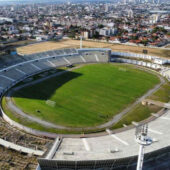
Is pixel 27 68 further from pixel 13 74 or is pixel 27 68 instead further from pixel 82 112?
pixel 82 112

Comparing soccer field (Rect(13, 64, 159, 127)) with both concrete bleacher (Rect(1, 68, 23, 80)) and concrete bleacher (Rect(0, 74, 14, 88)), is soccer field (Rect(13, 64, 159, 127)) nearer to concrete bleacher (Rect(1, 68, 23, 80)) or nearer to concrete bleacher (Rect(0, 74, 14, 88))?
concrete bleacher (Rect(0, 74, 14, 88))

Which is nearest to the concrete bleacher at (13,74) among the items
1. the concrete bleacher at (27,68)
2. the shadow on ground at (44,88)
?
the concrete bleacher at (27,68)

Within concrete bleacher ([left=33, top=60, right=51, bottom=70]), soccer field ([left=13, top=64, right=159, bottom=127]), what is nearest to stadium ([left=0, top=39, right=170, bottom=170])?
soccer field ([left=13, top=64, right=159, bottom=127])

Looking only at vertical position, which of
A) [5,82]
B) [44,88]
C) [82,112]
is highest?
[5,82]

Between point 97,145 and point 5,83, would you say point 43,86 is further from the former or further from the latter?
point 97,145

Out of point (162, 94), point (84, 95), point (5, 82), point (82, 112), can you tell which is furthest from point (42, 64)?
point (162, 94)

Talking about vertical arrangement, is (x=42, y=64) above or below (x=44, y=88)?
above

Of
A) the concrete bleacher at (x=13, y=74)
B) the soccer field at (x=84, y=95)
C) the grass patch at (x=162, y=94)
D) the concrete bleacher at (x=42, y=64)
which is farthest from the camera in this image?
the concrete bleacher at (x=42, y=64)

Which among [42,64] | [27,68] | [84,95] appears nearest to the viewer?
[84,95]

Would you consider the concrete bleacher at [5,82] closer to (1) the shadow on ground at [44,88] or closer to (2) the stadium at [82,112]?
(2) the stadium at [82,112]
